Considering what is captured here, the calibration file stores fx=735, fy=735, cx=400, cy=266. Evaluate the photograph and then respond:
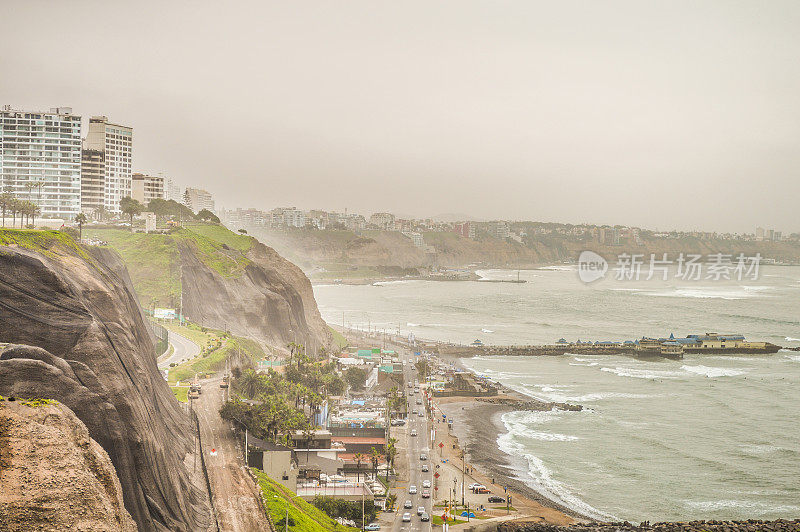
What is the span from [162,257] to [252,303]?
308 inches

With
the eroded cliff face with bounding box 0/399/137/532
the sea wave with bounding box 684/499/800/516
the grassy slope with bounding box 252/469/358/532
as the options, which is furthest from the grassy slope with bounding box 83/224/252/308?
the eroded cliff face with bounding box 0/399/137/532

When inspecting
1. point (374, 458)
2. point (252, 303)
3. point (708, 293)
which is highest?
point (252, 303)

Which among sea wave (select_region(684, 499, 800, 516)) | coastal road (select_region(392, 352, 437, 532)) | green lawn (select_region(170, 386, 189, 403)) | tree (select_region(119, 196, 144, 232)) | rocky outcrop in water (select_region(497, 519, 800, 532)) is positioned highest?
tree (select_region(119, 196, 144, 232))

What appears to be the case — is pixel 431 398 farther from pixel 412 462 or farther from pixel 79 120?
pixel 79 120

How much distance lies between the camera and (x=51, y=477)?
381 inches

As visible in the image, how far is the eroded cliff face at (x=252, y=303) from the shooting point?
5528 centimetres

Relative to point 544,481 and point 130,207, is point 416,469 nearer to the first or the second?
point 544,481

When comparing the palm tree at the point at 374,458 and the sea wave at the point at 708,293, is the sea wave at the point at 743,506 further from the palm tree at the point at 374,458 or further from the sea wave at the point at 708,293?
the sea wave at the point at 708,293

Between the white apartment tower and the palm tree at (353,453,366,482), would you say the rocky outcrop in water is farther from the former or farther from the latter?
the white apartment tower

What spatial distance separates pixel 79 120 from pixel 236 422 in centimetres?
4361

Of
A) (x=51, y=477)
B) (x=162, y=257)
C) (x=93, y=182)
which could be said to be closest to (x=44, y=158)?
(x=93, y=182)

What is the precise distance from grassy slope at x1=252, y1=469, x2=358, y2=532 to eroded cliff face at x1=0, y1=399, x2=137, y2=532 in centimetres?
1038

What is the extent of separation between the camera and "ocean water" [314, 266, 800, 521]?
3294 centimetres

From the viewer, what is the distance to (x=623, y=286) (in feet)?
548
